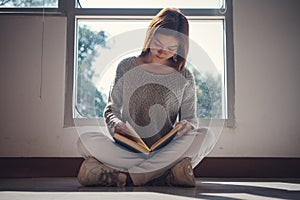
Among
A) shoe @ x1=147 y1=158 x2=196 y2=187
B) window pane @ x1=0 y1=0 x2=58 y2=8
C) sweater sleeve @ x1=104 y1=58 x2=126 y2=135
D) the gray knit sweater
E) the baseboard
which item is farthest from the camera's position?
window pane @ x1=0 y1=0 x2=58 y2=8

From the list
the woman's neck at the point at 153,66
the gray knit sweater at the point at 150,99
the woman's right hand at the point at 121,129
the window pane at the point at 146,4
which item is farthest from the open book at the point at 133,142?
the window pane at the point at 146,4

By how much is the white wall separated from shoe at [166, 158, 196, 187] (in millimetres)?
783

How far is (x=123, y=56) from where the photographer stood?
216cm

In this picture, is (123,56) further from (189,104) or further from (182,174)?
(182,174)

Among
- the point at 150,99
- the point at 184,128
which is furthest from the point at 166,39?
the point at 184,128

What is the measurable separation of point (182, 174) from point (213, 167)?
79 centimetres

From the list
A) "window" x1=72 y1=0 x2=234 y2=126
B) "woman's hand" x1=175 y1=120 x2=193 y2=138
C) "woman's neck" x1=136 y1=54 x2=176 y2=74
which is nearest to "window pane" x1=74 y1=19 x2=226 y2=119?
"window" x1=72 y1=0 x2=234 y2=126

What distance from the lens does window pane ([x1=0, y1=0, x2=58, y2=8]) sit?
2234 millimetres

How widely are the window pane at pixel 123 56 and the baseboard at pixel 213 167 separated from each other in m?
0.24

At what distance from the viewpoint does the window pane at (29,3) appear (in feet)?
7.33

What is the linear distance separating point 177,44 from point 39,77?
2.93ft

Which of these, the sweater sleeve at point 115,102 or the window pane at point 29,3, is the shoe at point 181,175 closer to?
the sweater sleeve at point 115,102

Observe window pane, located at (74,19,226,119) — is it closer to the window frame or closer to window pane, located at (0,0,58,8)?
the window frame

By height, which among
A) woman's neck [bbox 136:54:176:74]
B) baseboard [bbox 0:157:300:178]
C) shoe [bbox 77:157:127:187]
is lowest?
baseboard [bbox 0:157:300:178]
